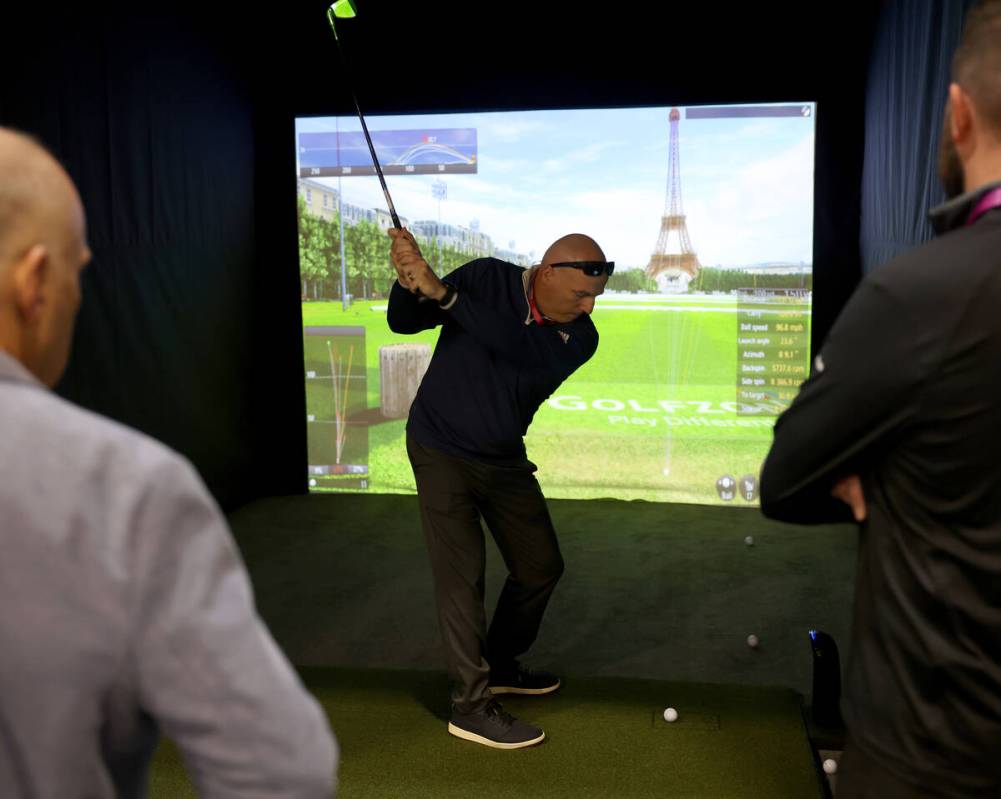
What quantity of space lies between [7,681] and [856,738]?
2.85ft

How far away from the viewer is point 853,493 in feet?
3.46

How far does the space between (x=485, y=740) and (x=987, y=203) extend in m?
2.09

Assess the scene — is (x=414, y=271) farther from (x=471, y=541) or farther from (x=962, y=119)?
(x=962, y=119)

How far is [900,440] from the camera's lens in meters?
1.00

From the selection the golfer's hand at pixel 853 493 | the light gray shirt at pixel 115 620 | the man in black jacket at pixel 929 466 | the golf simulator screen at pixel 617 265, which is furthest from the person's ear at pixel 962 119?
the golf simulator screen at pixel 617 265

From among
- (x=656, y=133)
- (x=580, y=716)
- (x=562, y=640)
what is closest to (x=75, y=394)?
(x=562, y=640)

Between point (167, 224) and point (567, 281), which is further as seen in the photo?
point (167, 224)

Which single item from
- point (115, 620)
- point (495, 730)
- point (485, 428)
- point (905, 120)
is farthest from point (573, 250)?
point (115, 620)

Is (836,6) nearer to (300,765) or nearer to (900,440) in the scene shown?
(900,440)

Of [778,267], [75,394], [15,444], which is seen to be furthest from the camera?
[778,267]

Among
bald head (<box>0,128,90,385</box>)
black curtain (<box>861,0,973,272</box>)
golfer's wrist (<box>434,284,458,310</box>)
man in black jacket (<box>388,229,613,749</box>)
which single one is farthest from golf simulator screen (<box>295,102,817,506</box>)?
bald head (<box>0,128,90,385</box>)

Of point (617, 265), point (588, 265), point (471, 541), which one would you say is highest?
point (617, 265)

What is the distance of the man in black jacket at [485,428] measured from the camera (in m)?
2.64

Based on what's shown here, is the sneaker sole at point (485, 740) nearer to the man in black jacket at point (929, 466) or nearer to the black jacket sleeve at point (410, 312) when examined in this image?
the black jacket sleeve at point (410, 312)
